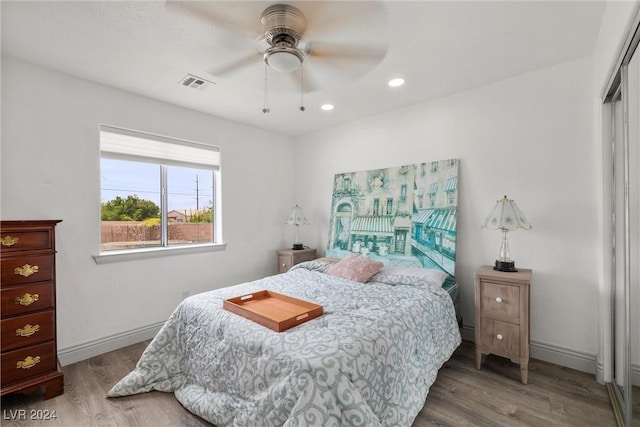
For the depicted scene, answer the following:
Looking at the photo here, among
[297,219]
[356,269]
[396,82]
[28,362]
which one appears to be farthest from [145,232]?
[396,82]

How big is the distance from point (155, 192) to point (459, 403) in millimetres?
3335

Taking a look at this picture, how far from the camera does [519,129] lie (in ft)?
8.40

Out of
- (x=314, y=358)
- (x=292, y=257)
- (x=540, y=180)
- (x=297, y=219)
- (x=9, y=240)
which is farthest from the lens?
(x=297, y=219)

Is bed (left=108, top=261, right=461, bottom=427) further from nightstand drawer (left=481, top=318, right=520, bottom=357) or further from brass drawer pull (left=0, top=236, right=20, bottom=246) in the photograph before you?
brass drawer pull (left=0, top=236, right=20, bottom=246)

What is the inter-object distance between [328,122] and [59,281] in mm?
3210

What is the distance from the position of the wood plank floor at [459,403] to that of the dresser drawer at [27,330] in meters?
0.42

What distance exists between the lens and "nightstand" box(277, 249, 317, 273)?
381 centimetres

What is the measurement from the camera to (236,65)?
7.64 feet

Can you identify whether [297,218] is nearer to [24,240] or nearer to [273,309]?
[273,309]

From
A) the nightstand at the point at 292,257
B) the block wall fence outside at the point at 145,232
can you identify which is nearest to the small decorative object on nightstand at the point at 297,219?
the nightstand at the point at 292,257

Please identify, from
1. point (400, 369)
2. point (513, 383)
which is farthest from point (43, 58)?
point (513, 383)

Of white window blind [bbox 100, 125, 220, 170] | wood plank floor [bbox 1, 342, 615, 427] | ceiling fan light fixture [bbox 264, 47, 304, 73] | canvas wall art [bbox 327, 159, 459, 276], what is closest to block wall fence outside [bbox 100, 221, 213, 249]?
white window blind [bbox 100, 125, 220, 170]

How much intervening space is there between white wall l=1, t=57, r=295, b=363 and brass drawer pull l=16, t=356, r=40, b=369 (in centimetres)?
52

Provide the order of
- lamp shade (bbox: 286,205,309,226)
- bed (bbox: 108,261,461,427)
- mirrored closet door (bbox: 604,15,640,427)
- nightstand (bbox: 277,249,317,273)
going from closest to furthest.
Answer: bed (bbox: 108,261,461,427), mirrored closet door (bbox: 604,15,640,427), nightstand (bbox: 277,249,317,273), lamp shade (bbox: 286,205,309,226)
